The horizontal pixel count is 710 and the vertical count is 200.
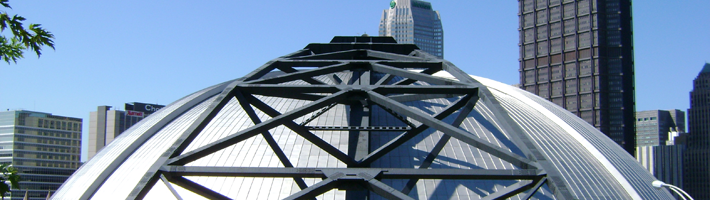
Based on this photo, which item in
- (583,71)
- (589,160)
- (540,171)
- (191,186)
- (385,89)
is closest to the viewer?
(540,171)

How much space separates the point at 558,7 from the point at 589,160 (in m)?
106

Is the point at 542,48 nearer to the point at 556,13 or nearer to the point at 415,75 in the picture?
the point at 556,13

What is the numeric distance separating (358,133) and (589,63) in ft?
345

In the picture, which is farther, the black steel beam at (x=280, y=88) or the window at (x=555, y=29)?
the window at (x=555, y=29)

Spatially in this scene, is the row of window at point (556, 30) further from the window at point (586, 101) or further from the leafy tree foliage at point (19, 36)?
the leafy tree foliage at point (19, 36)

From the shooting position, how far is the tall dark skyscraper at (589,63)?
4555 inches

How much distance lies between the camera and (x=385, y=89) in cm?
1702

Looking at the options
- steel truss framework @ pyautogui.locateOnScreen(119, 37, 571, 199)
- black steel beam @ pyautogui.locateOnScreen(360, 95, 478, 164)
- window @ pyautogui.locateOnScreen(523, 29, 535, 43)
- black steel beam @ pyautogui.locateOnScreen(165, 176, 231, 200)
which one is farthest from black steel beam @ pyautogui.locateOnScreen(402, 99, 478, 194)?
window @ pyautogui.locateOnScreen(523, 29, 535, 43)

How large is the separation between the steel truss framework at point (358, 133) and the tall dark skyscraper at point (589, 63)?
325ft

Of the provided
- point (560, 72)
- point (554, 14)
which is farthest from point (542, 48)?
point (554, 14)

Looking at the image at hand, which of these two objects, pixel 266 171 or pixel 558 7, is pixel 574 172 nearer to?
pixel 266 171

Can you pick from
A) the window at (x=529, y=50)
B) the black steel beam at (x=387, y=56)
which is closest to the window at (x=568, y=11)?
the window at (x=529, y=50)

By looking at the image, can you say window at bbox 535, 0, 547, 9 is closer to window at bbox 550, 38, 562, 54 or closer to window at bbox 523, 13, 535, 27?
window at bbox 523, 13, 535, 27

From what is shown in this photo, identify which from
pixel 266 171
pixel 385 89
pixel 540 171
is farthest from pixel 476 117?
pixel 266 171
